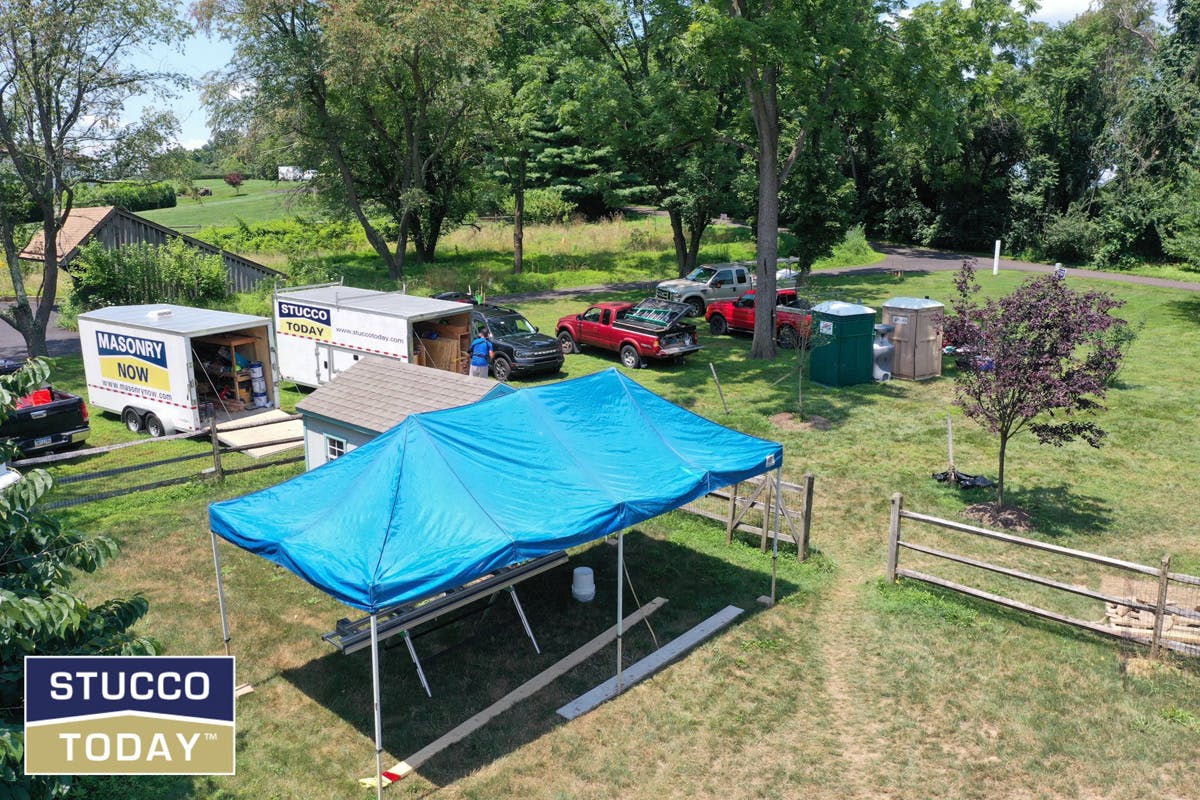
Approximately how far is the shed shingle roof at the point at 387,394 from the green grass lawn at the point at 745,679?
8.62ft

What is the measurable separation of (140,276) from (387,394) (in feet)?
77.7

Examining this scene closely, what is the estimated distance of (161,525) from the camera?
1508 cm

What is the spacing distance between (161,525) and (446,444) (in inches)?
289

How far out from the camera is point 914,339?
24.2m

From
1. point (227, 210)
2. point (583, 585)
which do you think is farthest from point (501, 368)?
point (227, 210)

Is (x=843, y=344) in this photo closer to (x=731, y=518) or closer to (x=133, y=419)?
(x=731, y=518)

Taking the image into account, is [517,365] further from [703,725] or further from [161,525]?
[703,725]

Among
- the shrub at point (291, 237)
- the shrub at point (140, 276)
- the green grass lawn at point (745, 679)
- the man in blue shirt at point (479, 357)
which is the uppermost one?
the shrub at point (291, 237)

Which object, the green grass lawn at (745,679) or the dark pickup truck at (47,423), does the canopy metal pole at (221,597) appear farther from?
the dark pickup truck at (47,423)

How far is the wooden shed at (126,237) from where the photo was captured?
35.2 m

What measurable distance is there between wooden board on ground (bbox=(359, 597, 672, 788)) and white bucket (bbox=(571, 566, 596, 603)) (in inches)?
27.6

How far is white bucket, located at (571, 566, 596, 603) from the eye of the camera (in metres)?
12.2

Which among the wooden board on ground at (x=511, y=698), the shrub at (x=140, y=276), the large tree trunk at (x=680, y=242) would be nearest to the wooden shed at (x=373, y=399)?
the wooden board on ground at (x=511, y=698)

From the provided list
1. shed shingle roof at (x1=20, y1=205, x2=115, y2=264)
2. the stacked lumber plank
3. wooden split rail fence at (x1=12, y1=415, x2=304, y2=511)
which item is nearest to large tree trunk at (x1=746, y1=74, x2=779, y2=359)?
wooden split rail fence at (x1=12, y1=415, x2=304, y2=511)
